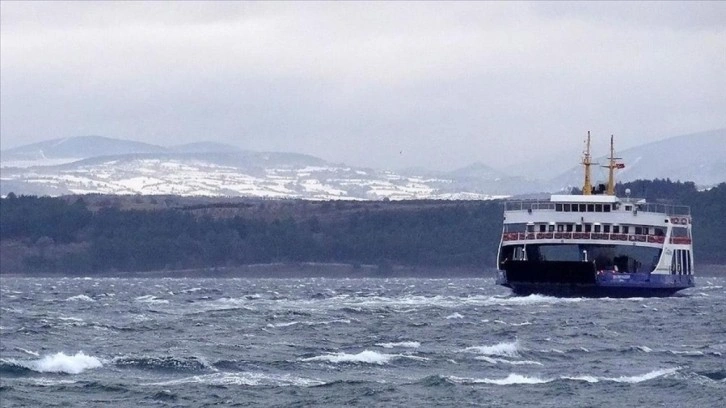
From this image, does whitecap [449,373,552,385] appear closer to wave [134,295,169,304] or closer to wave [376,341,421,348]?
wave [376,341,421,348]

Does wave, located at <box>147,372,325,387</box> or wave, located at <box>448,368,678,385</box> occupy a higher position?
wave, located at <box>448,368,678,385</box>

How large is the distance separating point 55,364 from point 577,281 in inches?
1785

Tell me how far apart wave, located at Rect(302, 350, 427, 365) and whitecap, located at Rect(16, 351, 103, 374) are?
20.2ft

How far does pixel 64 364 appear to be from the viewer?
4819cm

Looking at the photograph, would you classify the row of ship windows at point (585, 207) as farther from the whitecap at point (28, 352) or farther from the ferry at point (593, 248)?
the whitecap at point (28, 352)

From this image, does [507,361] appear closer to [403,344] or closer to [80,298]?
[403,344]

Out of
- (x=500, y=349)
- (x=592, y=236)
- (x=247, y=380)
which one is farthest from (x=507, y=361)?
(x=592, y=236)

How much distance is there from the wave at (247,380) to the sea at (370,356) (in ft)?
0.21

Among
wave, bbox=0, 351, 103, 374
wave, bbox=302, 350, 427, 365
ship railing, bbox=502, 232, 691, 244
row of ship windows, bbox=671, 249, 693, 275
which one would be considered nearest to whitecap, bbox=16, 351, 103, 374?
wave, bbox=0, 351, 103, 374

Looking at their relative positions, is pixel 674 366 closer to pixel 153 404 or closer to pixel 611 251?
pixel 153 404

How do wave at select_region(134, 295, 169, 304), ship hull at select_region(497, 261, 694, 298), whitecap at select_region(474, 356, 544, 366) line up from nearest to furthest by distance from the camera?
whitecap at select_region(474, 356, 544, 366) → ship hull at select_region(497, 261, 694, 298) → wave at select_region(134, 295, 169, 304)

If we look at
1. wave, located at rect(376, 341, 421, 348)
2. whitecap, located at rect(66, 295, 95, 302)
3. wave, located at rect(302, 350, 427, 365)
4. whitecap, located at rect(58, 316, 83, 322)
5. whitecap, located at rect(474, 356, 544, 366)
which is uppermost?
wave, located at rect(376, 341, 421, 348)

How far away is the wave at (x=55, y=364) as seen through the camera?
47.4 meters

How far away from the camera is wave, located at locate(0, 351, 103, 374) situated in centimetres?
4741
